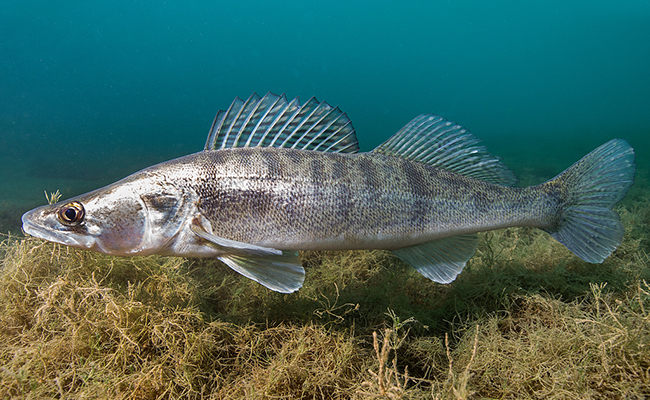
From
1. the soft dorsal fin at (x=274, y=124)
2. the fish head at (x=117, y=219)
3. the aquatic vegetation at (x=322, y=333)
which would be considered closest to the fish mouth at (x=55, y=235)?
the fish head at (x=117, y=219)

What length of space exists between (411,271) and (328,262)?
1053 mm

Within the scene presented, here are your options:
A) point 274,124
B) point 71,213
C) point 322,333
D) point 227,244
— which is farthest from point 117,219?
point 322,333

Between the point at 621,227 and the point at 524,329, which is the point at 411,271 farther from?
the point at 621,227

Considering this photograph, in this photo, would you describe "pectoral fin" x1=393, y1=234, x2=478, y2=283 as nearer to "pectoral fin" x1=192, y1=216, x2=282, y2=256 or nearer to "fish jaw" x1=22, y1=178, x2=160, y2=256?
"pectoral fin" x1=192, y1=216, x2=282, y2=256

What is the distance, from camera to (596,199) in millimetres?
2736

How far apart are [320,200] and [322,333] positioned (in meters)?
1.13

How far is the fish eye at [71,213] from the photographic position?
7.16 ft

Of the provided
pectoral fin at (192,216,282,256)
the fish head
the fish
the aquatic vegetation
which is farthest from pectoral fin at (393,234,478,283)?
the fish head

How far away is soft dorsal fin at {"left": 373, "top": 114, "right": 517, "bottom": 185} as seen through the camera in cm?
Result: 292

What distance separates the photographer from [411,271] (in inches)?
147

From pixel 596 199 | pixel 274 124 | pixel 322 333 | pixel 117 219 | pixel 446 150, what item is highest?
pixel 274 124

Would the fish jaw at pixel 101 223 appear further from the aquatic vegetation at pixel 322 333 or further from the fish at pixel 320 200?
the aquatic vegetation at pixel 322 333

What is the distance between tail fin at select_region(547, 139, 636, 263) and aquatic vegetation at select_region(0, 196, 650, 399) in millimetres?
444

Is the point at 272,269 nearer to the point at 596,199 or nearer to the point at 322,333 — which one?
the point at 322,333
